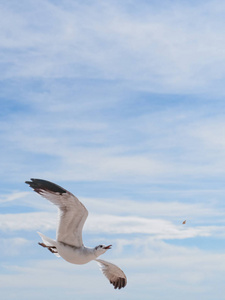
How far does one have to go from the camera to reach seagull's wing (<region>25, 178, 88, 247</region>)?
808 inches

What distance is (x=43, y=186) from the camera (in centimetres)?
2052

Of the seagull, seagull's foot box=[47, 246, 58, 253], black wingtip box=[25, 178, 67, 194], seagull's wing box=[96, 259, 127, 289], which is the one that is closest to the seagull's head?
the seagull

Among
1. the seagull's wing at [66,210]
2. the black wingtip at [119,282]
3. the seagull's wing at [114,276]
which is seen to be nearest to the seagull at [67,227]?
the seagull's wing at [66,210]

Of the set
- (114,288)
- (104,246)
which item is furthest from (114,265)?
(104,246)

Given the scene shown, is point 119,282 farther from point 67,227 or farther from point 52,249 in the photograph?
point 67,227

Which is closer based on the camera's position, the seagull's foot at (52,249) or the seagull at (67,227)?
the seagull at (67,227)

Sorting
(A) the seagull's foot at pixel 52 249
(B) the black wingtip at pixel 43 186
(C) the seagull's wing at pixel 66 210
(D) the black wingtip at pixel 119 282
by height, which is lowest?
(A) the seagull's foot at pixel 52 249

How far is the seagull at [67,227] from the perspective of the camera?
20562mm

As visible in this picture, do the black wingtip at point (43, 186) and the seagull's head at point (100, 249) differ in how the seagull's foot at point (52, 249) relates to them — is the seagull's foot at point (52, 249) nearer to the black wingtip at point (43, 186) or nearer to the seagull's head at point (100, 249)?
the seagull's head at point (100, 249)

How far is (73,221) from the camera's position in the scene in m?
21.3

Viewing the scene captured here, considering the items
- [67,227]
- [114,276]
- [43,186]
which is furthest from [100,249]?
[114,276]

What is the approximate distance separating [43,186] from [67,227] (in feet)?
7.09

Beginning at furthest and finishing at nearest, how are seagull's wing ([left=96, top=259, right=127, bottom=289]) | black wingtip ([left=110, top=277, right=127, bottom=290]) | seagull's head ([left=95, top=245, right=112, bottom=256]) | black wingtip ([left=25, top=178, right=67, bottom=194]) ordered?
black wingtip ([left=110, top=277, right=127, bottom=290]) → seagull's wing ([left=96, top=259, right=127, bottom=289]) → seagull's head ([left=95, top=245, right=112, bottom=256]) → black wingtip ([left=25, top=178, right=67, bottom=194])

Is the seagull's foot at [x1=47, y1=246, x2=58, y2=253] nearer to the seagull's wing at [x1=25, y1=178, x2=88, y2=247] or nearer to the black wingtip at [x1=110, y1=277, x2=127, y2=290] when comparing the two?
the seagull's wing at [x1=25, y1=178, x2=88, y2=247]
